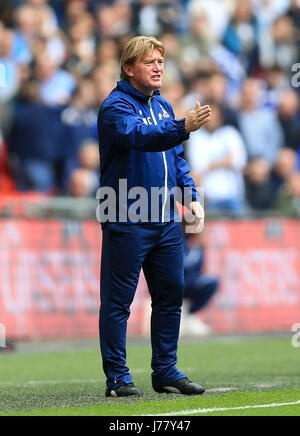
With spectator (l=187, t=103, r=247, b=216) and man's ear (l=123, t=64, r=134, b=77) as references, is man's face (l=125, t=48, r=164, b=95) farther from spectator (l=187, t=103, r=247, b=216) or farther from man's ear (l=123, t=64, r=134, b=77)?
spectator (l=187, t=103, r=247, b=216)

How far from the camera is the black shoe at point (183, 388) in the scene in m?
6.80

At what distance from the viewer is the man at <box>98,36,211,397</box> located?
679 cm

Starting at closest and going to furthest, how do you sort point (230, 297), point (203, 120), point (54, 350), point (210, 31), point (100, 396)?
point (203, 120), point (100, 396), point (54, 350), point (230, 297), point (210, 31)

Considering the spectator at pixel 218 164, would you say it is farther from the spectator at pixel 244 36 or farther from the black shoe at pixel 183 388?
the black shoe at pixel 183 388

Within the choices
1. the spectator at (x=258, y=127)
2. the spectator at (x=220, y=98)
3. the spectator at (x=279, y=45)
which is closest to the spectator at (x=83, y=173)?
the spectator at (x=220, y=98)

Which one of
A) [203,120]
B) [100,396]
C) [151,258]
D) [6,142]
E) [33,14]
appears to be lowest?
[100,396]

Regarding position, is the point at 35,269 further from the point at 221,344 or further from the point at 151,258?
the point at 151,258

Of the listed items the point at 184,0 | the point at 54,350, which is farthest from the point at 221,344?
the point at 184,0

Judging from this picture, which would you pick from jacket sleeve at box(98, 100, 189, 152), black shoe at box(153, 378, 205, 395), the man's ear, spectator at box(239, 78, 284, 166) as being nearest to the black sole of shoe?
black shoe at box(153, 378, 205, 395)

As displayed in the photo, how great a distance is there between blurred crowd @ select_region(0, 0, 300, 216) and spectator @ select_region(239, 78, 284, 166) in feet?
0.07

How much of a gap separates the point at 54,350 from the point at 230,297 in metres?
3.54

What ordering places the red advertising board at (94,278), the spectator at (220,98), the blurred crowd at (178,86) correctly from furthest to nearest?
the spectator at (220,98)
the blurred crowd at (178,86)
the red advertising board at (94,278)

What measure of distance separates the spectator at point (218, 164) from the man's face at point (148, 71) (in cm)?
814

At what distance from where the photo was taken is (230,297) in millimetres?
14727
